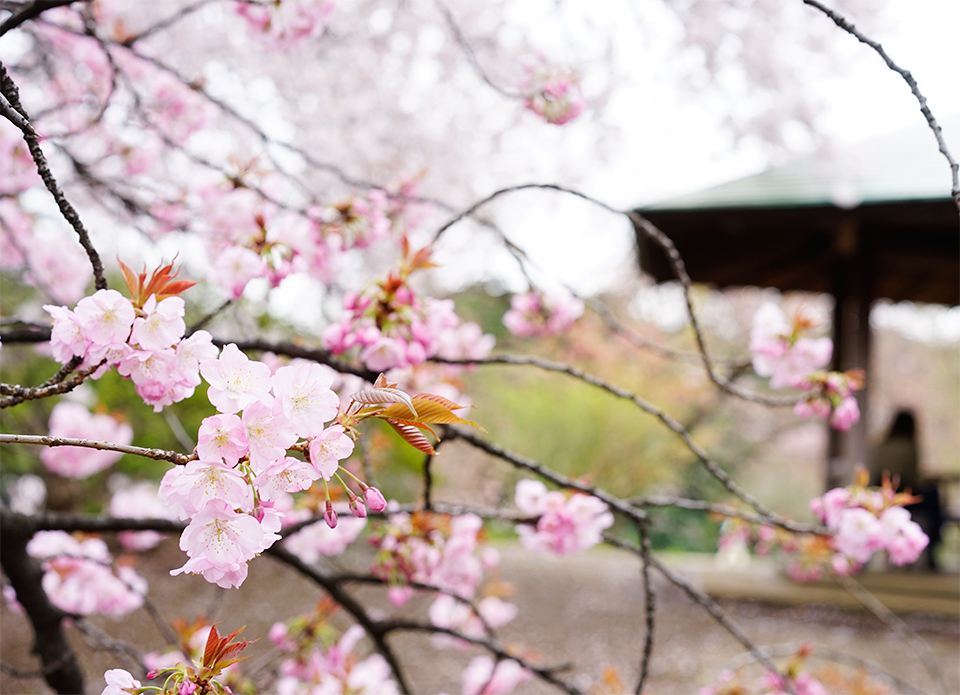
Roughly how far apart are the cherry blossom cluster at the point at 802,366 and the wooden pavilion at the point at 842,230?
2438 mm

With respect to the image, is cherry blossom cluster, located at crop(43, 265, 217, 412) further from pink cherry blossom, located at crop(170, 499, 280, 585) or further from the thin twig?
the thin twig

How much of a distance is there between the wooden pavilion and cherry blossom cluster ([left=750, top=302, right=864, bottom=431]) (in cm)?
244

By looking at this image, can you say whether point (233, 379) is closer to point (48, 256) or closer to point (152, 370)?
point (152, 370)

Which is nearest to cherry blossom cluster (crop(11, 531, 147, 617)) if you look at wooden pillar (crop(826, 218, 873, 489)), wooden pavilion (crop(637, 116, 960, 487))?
wooden pavilion (crop(637, 116, 960, 487))

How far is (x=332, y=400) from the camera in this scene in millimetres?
525

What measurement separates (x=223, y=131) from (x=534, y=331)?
9.51ft

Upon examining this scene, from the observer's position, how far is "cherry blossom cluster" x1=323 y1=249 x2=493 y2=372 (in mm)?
989

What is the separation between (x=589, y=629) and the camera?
12.2 feet

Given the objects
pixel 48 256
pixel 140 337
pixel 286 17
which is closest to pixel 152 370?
pixel 140 337


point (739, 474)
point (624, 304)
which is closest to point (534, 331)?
point (739, 474)

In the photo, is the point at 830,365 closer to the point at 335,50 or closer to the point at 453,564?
the point at 335,50

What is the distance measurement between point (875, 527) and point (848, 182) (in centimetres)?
302

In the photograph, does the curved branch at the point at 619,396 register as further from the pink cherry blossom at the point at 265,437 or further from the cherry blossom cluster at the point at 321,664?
the cherry blossom cluster at the point at 321,664

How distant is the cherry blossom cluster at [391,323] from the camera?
3.25ft
